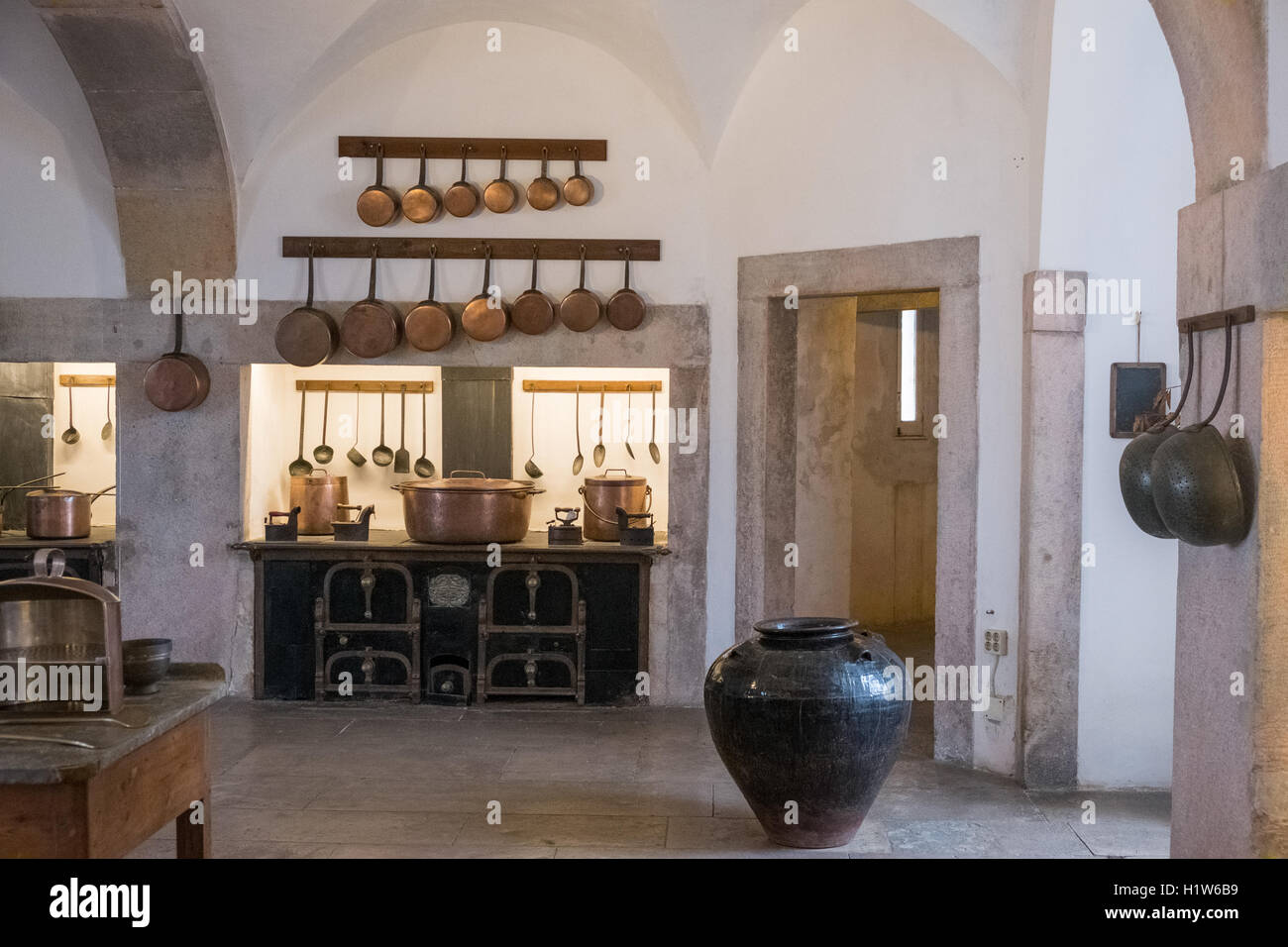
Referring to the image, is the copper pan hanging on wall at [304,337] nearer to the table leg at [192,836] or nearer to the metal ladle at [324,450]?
the metal ladle at [324,450]

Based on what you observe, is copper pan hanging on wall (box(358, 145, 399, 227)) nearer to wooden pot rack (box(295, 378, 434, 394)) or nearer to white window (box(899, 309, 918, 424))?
wooden pot rack (box(295, 378, 434, 394))

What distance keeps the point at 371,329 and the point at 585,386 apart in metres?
1.57

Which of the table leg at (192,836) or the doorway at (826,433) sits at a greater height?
the doorway at (826,433)

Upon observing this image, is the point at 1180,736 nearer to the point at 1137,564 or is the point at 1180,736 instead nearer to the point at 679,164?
the point at 1137,564

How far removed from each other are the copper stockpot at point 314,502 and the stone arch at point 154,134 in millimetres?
1338

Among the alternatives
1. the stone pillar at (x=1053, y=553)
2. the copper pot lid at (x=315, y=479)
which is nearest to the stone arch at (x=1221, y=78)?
the stone pillar at (x=1053, y=553)

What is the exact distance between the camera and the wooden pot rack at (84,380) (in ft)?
26.7

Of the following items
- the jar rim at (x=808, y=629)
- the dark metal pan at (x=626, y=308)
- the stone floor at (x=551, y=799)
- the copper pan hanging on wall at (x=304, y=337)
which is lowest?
the stone floor at (x=551, y=799)

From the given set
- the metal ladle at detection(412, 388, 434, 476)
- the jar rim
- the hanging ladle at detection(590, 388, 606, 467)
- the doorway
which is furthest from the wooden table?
the hanging ladle at detection(590, 388, 606, 467)

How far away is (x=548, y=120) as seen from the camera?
282 inches

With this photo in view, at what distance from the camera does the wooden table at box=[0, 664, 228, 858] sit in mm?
2990

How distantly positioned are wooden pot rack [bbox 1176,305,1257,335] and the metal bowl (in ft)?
11.0

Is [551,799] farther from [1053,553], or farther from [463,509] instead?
[1053,553]

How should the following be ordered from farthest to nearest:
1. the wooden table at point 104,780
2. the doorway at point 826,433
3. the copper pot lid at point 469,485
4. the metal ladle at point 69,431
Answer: the metal ladle at point 69,431 → the copper pot lid at point 469,485 → the doorway at point 826,433 → the wooden table at point 104,780
